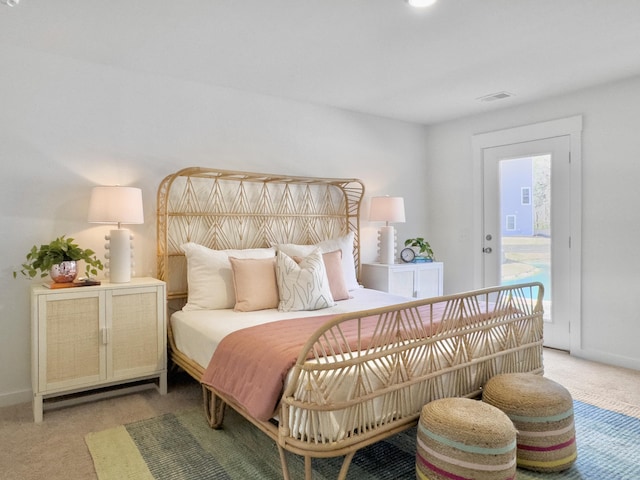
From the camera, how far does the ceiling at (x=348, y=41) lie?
8.09ft

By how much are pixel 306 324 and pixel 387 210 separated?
2.16 meters

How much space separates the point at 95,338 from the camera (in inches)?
115

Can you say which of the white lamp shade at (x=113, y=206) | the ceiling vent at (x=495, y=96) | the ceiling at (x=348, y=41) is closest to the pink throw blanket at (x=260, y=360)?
the white lamp shade at (x=113, y=206)

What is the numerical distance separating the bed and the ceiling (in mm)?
842

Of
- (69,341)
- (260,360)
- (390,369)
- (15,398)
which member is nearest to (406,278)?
(390,369)

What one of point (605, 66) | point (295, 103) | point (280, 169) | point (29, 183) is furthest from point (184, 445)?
point (605, 66)

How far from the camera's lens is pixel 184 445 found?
2.45 meters

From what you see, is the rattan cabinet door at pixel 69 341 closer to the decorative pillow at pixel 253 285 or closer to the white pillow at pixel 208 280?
the white pillow at pixel 208 280

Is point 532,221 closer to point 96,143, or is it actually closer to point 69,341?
point 96,143

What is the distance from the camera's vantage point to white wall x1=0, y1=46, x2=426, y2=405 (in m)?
3.02

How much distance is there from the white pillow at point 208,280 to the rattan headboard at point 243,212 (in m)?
0.25

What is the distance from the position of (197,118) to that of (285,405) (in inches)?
103

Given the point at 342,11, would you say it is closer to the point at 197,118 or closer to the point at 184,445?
the point at 197,118

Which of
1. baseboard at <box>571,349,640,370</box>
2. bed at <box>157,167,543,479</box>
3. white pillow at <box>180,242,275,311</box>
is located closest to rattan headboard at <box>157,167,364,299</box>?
bed at <box>157,167,543,479</box>
